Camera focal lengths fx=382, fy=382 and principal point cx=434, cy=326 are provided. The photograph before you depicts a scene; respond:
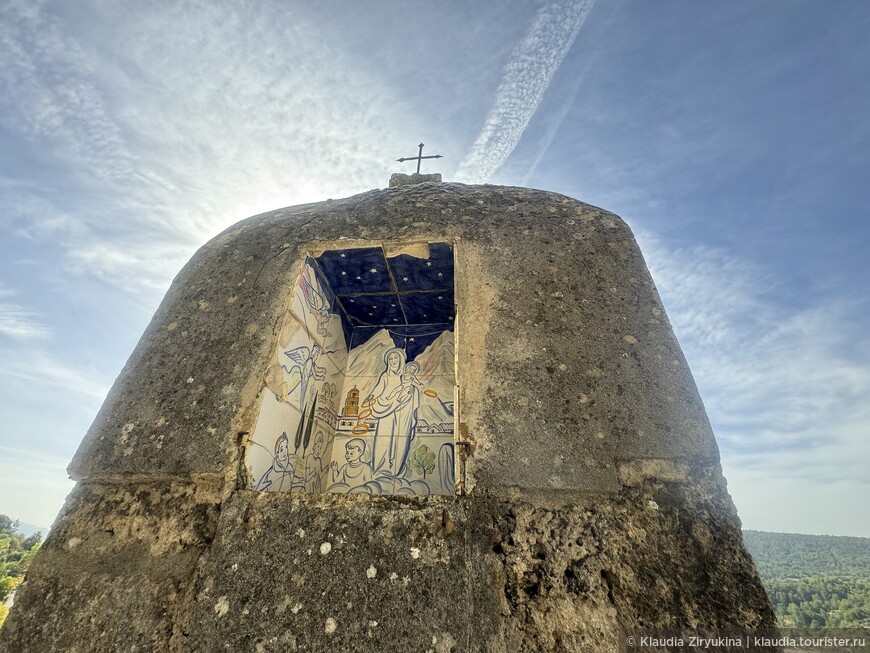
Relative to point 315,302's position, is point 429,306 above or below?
above

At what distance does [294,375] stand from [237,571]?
45.9 inches

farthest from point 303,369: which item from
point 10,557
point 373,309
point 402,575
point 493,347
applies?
point 10,557

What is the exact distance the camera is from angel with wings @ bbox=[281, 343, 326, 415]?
244 cm

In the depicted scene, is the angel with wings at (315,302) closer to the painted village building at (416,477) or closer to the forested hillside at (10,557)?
the painted village building at (416,477)

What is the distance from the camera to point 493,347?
80.9 inches

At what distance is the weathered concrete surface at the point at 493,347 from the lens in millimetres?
1756

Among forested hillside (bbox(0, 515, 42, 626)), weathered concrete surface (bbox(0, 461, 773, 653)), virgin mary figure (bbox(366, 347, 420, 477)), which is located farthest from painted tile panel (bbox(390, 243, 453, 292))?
Result: forested hillside (bbox(0, 515, 42, 626))

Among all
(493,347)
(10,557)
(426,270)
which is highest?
(426,270)

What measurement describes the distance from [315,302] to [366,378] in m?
0.84

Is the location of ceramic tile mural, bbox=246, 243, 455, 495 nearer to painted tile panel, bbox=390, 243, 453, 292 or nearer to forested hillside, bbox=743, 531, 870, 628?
painted tile panel, bbox=390, 243, 453, 292

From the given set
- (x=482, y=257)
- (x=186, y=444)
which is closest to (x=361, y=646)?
(x=186, y=444)

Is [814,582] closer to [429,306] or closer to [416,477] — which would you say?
[416,477]

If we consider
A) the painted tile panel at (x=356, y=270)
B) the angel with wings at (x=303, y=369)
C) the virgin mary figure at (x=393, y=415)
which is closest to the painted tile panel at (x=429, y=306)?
the painted tile panel at (x=356, y=270)

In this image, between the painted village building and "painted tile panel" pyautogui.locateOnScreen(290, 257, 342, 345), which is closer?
the painted village building
